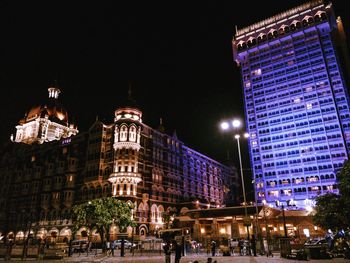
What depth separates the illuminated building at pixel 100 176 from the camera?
71.6 meters

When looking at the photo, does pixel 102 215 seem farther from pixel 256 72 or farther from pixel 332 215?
pixel 256 72

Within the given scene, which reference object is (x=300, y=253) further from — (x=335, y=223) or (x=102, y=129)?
(x=102, y=129)

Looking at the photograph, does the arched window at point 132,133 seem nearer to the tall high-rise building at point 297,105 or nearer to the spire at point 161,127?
the spire at point 161,127

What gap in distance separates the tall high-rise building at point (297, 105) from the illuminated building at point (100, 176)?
1206 inches

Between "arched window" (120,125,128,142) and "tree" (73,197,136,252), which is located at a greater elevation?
"arched window" (120,125,128,142)

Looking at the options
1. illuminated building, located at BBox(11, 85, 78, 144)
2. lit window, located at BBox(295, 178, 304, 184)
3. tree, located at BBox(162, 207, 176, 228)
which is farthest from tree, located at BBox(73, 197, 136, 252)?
lit window, located at BBox(295, 178, 304, 184)

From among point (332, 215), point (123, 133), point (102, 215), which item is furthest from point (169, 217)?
point (332, 215)

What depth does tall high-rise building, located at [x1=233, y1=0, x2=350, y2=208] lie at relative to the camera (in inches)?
3915

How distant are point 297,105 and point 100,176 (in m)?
75.3

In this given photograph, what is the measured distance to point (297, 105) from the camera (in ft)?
352

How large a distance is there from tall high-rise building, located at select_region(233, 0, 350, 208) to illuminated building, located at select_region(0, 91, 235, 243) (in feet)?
100

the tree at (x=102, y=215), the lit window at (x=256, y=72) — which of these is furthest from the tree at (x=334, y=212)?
the lit window at (x=256, y=72)

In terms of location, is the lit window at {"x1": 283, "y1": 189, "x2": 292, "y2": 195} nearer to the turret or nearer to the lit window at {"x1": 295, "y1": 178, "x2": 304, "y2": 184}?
the lit window at {"x1": 295, "y1": 178, "x2": 304, "y2": 184}

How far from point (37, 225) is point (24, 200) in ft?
41.8
